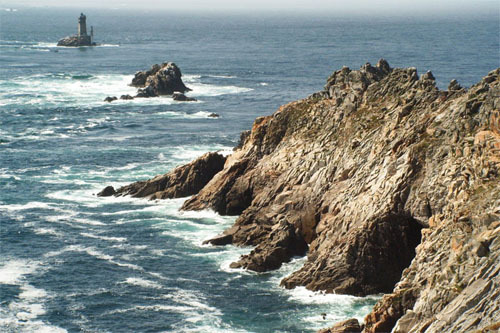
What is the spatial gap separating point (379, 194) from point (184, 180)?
29.9 meters

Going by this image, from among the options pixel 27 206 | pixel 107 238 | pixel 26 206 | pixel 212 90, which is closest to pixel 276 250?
pixel 107 238

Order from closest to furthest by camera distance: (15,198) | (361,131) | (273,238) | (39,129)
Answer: (273,238) < (361,131) < (15,198) < (39,129)

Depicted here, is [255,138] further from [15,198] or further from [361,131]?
[15,198]

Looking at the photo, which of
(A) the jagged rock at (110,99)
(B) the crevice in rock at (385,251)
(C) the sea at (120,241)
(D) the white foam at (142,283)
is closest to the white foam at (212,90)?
(A) the jagged rock at (110,99)

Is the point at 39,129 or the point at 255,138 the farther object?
the point at 39,129

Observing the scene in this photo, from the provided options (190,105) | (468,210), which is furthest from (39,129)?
(468,210)

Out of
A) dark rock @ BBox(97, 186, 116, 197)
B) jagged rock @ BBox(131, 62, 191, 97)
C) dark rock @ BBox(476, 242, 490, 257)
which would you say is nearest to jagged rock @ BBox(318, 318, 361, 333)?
dark rock @ BBox(476, 242, 490, 257)

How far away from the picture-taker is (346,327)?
165ft

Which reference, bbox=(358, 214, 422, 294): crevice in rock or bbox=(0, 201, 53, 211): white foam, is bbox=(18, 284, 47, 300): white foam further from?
bbox=(358, 214, 422, 294): crevice in rock

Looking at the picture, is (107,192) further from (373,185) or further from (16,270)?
(373,185)

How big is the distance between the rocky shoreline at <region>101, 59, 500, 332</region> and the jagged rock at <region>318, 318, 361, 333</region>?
11 cm

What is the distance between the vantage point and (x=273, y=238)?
66.8 metres

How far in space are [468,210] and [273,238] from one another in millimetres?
20709

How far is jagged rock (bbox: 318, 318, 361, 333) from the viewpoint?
50156mm
